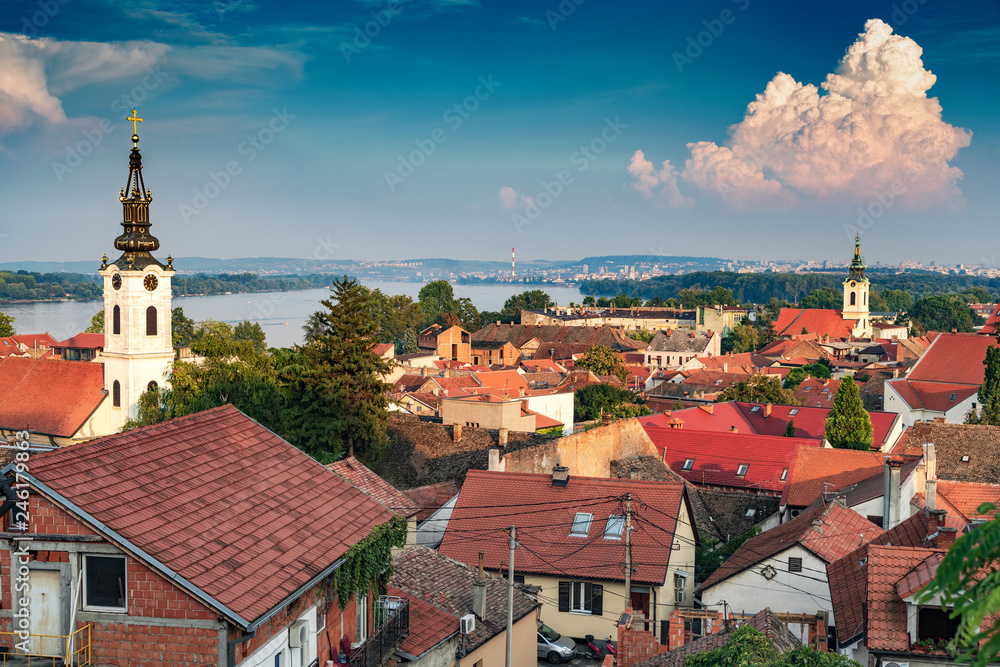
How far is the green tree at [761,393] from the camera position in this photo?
61.5 metres

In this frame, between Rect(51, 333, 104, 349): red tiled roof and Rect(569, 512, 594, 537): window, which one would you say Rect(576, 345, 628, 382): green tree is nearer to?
Rect(51, 333, 104, 349): red tiled roof

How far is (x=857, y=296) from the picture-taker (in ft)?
452

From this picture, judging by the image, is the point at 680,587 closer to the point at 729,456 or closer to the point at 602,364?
the point at 729,456

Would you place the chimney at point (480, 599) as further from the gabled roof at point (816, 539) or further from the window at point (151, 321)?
the window at point (151, 321)

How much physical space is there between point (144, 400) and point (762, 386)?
40.1 m

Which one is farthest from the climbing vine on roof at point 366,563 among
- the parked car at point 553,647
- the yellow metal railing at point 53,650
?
the parked car at point 553,647

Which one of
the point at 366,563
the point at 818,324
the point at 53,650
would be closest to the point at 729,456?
the point at 366,563

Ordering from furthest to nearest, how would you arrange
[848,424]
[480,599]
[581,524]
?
[848,424]
[581,524]
[480,599]

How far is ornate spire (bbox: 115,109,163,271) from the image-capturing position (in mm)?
39406

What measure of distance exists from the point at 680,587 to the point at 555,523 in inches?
143

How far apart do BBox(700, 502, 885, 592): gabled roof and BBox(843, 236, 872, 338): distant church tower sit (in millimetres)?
120691

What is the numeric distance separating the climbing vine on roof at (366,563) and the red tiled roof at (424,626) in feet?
3.83

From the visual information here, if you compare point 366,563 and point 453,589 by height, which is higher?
point 366,563

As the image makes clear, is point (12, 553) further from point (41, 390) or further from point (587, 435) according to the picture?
point (41, 390)
